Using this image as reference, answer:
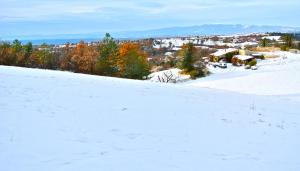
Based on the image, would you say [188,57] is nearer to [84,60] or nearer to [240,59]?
[84,60]

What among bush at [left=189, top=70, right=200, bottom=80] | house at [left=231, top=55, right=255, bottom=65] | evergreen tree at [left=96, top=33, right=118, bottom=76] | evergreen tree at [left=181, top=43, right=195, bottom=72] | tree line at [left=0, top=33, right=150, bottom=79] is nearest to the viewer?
tree line at [left=0, top=33, right=150, bottom=79]

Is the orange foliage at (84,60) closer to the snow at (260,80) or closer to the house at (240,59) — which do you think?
the snow at (260,80)

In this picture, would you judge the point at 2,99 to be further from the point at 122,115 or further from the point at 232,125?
the point at 232,125

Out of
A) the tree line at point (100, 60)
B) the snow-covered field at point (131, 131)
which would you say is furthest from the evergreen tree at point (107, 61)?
the snow-covered field at point (131, 131)

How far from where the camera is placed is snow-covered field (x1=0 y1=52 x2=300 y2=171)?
926cm

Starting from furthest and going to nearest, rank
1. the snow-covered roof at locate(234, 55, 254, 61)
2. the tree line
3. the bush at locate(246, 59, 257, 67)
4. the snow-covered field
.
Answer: the snow-covered roof at locate(234, 55, 254, 61)
the bush at locate(246, 59, 257, 67)
the tree line
the snow-covered field

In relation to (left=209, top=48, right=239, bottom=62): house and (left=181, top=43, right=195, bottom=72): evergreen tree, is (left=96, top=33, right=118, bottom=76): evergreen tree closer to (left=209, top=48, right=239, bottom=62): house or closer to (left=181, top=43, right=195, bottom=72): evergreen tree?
(left=181, top=43, right=195, bottom=72): evergreen tree

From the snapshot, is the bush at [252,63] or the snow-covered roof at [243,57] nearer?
the bush at [252,63]

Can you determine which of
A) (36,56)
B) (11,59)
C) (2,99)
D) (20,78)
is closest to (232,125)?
(2,99)

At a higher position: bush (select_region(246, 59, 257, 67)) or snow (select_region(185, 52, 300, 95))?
bush (select_region(246, 59, 257, 67))

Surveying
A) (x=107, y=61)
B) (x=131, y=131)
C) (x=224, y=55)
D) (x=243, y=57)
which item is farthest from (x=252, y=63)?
(x=131, y=131)

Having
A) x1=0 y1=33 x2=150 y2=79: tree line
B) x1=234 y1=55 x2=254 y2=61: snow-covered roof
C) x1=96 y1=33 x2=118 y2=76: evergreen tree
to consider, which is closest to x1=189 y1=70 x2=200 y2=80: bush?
x1=0 y1=33 x2=150 y2=79: tree line

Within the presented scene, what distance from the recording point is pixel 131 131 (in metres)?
11.8

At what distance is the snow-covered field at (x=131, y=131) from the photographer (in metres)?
9.26
